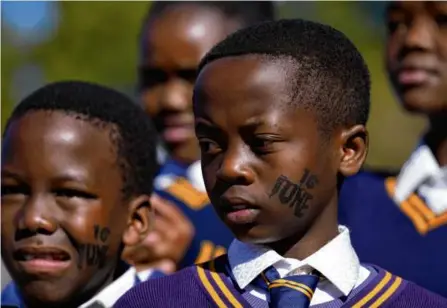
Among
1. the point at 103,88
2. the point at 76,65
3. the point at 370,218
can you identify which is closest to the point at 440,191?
the point at 370,218

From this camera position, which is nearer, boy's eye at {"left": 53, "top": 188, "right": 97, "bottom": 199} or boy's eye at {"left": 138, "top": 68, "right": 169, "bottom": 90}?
boy's eye at {"left": 53, "top": 188, "right": 97, "bottom": 199}

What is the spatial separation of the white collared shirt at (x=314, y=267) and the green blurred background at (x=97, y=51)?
6411 millimetres

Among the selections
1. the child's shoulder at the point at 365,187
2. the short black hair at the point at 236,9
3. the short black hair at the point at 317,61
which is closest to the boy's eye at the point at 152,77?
the short black hair at the point at 236,9

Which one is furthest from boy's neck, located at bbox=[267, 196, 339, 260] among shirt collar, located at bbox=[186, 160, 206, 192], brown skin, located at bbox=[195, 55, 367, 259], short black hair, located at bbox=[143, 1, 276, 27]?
short black hair, located at bbox=[143, 1, 276, 27]

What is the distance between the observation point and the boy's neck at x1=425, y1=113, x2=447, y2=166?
3.14m

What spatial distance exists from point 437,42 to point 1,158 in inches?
46.7

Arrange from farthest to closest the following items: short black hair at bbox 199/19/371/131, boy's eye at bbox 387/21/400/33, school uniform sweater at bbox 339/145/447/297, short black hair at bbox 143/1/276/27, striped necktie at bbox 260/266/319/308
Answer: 1. short black hair at bbox 143/1/276/27
2. boy's eye at bbox 387/21/400/33
3. school uniform sweater at bbox 339/145/447/297
4. short black hair at bbox 199/19/371/131
5. striped necktie at bbox 260/266/319/308

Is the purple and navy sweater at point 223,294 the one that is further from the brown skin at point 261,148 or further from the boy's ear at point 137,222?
the boy's ear at point 137,222

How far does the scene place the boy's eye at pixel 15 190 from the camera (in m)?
2.64

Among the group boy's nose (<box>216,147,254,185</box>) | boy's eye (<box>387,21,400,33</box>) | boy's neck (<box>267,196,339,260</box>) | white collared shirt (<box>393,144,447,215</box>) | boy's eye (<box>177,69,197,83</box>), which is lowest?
boy's neck (<box>267,196,339,260</box>)

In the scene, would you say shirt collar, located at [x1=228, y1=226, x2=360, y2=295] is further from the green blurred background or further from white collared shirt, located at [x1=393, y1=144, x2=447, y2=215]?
the green blurred background

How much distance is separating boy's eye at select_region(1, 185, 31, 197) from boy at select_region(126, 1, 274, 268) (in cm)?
78

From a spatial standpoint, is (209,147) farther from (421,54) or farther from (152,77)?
(152,77)

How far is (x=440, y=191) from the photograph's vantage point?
3.05 m
